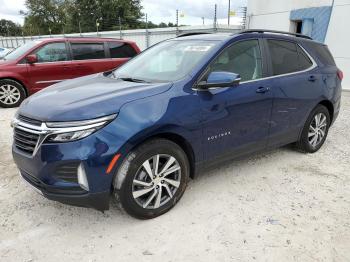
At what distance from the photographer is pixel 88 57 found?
8.16 meters

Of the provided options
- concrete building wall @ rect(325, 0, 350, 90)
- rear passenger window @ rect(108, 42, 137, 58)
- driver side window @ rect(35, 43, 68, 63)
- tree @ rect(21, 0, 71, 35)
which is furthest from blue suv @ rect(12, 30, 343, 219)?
tree @ rect(21, 0, 71, 35)

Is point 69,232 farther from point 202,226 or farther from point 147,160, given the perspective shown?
point 202,226

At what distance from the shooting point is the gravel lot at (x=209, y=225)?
2602mm

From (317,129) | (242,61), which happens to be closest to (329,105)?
(317,129)

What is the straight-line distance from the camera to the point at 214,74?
Answer: 3.09 metres

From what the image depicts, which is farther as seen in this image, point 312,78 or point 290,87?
point 312,78

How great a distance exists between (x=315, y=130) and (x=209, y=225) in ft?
8.42

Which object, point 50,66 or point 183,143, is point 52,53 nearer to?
point 50,66

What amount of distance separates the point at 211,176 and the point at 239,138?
26.9 inches

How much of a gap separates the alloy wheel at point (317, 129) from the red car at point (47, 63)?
4953 mm

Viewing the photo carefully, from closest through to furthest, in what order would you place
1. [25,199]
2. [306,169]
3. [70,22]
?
1. [25,199]
2. [306,169]
3. [70,22]

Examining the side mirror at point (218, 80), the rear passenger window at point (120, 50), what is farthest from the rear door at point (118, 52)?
the side mirror at point (218, 80)

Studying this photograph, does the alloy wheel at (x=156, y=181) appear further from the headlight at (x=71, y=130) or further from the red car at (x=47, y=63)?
the red car at (x=47, y=63)

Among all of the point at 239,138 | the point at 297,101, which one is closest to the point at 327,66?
the point at 297,101
